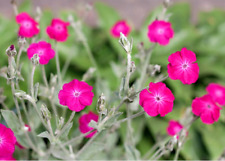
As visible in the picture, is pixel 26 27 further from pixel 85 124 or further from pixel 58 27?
pixel 85 124

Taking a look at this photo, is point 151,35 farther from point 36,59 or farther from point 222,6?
point 222,6

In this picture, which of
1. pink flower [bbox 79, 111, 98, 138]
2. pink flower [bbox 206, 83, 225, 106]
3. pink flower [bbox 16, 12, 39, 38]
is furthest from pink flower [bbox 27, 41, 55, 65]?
pink flower [bbox 206, 83, 225, 106]

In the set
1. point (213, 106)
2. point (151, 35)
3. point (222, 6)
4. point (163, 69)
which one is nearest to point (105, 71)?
point (163, 69)

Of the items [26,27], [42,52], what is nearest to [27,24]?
[26,27]

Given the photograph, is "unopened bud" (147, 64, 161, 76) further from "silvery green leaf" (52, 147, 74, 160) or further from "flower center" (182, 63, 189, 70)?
"silvery green leaf" (52, 147, 74, 160)

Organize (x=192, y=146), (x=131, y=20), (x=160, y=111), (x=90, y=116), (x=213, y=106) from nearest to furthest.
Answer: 1. (x=160, y=111)
2. (x=213, y=106)
3. (x=90, y=116)
4. (x=192, y=146)
5. (x=131, y=20)

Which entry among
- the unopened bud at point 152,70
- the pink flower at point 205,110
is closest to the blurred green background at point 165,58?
the unopened bud at point 152,70

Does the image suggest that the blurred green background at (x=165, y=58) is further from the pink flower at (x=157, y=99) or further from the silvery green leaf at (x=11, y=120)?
the pink flower at (x=157, y=99)
